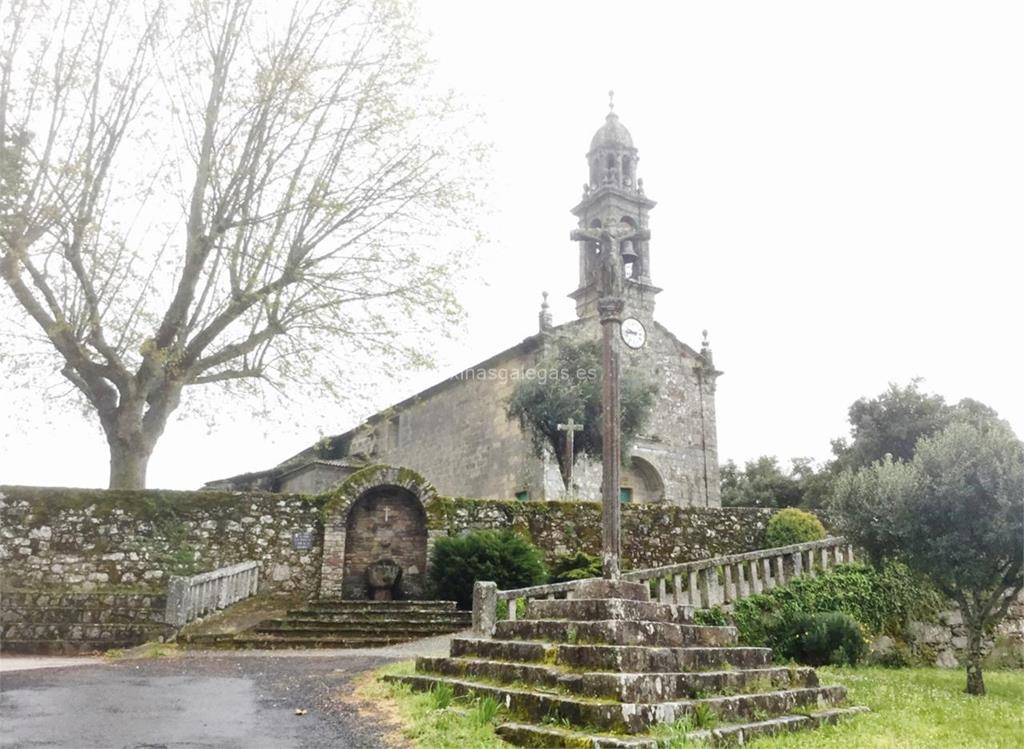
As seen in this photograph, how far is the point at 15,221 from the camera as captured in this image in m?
13.5

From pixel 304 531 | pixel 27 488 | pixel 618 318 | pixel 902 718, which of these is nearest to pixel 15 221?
pixel 27 488

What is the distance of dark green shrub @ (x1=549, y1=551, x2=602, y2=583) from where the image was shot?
15805mm

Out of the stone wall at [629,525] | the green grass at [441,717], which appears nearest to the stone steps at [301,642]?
the stone wall at [629,525]

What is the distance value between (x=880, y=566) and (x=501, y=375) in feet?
60.9

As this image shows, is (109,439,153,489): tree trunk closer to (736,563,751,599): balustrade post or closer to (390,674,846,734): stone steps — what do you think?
(390,674,846,734): stone steps

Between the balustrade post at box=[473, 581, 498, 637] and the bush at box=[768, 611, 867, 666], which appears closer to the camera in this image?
the balustrade post at box=[473, 581, 498, 637]

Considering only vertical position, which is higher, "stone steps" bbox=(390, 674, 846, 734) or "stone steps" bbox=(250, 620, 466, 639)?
"stone steps" bbox=(390, 674, 846, 734)

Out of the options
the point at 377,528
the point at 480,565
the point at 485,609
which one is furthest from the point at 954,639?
the point at 377,528

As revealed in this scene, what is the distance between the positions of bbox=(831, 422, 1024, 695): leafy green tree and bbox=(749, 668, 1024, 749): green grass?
0.82 m

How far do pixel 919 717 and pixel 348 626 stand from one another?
29.5 feet

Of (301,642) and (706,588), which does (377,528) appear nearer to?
(301,642)

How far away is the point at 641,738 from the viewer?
5.32 metres

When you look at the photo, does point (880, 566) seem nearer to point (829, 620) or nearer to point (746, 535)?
point (829, 620)

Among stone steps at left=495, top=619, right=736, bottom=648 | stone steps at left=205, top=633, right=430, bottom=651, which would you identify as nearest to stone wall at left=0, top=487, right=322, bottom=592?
stone steps at left=205, top=633, right=430, bottom=651
